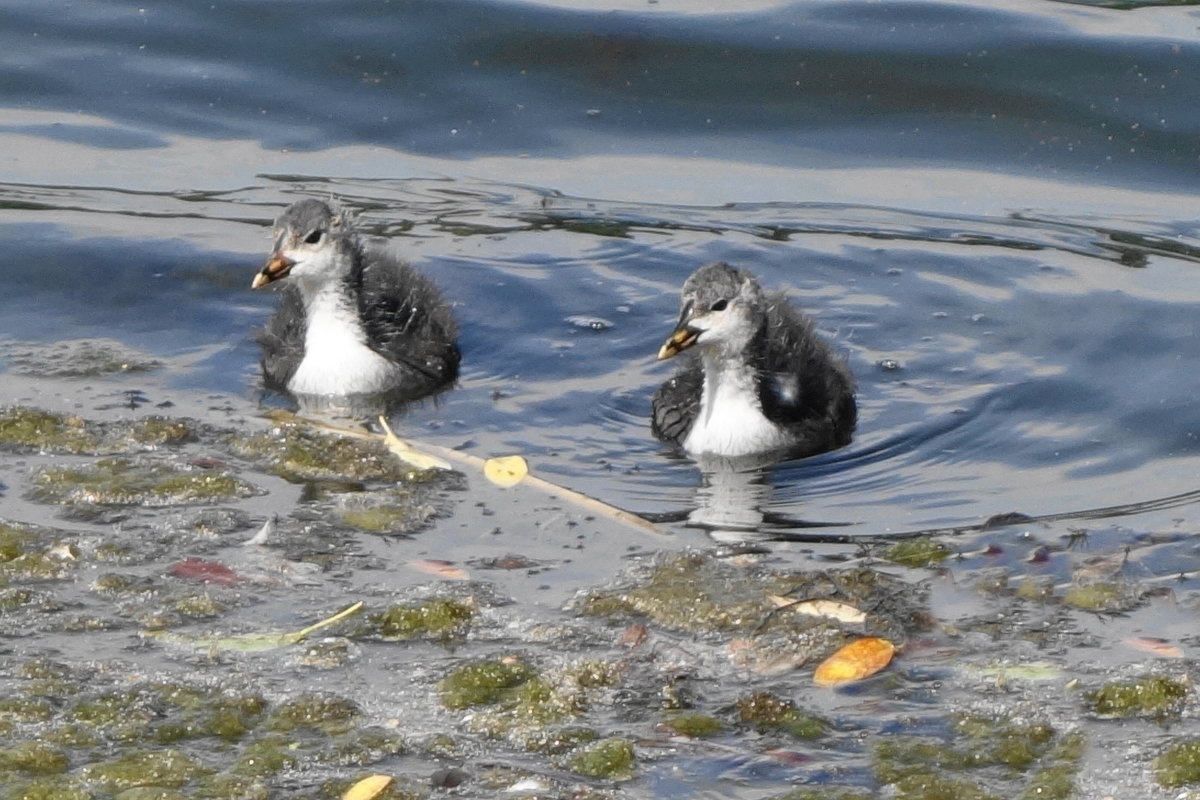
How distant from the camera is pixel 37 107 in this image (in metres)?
12.3

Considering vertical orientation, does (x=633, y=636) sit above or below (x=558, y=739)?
above

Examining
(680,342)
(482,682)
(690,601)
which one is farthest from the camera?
(680,342)

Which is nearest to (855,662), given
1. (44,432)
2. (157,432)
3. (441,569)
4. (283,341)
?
(441,569)

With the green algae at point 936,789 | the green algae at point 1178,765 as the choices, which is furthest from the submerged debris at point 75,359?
the green algae at point 1178,765

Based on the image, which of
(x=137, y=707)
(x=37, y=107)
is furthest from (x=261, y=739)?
(x=37, y=107)

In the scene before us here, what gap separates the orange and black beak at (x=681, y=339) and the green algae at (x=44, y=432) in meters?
2.37

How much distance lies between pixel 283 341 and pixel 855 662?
4.31m

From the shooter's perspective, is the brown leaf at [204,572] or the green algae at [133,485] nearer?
the brown leaf at [204,572]

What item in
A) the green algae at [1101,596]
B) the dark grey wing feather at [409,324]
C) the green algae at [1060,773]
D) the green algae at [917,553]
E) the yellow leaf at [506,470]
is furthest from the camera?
the dark grey wing feather at [409,324]

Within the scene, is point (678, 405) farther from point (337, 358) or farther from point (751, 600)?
point (751, 600)

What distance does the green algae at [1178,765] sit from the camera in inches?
195

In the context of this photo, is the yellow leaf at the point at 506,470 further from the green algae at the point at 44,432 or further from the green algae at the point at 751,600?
the green algae at the point at 44,432

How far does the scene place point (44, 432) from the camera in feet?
25.1

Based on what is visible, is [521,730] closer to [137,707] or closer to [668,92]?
[137,707]
